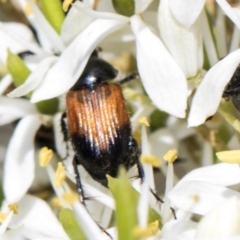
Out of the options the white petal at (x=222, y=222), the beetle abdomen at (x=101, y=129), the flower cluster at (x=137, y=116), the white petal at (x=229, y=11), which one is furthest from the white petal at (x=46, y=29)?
the white petal at (x=222, y=222)

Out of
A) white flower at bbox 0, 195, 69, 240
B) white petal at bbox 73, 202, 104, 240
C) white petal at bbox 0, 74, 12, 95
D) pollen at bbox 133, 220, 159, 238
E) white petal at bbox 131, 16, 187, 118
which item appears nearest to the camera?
pollen at bbox 133, 220, 159, 238

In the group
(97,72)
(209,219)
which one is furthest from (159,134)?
(209,219)

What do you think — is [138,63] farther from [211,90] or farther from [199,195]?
[199,195]

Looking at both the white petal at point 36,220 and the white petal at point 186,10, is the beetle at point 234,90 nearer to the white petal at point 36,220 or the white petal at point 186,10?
the white petal at point 186,10

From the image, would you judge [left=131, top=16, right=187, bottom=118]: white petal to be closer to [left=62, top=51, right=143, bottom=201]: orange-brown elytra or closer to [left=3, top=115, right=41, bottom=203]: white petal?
[left=62, top=51, right=143, bottom=201]: orange-brown elytra

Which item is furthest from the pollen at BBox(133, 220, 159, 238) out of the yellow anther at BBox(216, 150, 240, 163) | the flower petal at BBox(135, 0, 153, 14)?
the flower petal at BBox(135, 0, 153, 14)

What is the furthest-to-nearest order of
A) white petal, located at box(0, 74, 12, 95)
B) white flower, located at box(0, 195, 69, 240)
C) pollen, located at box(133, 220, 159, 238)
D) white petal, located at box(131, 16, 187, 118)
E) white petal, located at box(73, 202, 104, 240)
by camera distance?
1. white petal, located at box(0, 74, 12, 95)
2. white flower, located at box(0, 195, 69, 240)
3. white petal, located at box(131, 16, 187, 118)
4. white petal, located at box(73, 202, 104, 240)
5. pollen, located at box(133, 220, 159, 238)
